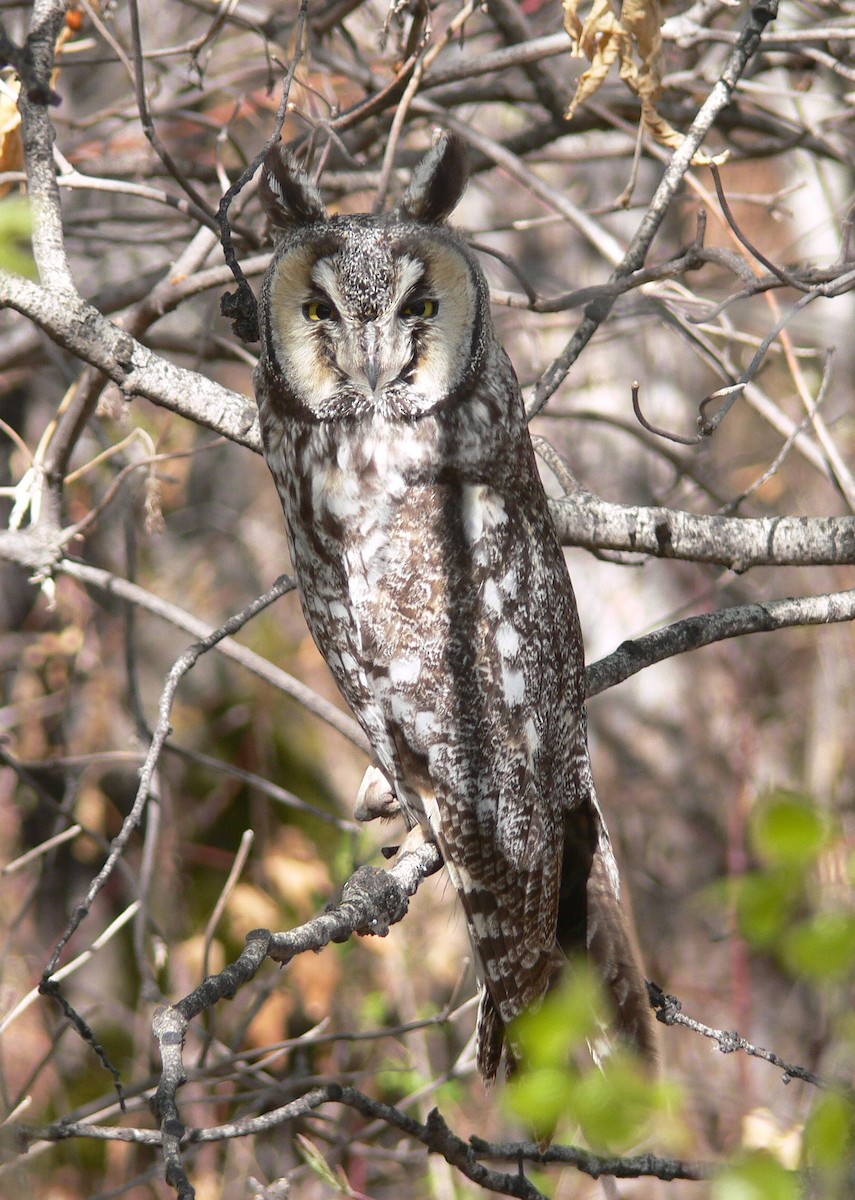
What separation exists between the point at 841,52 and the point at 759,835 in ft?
10.4

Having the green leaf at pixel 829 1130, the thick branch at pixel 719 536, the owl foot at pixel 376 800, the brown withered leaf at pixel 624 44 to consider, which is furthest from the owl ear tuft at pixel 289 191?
the green leaf at pixel 829 1130

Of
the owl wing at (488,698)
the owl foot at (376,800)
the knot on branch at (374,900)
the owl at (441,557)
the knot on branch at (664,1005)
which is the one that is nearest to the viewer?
the knot on branch at (374,900)

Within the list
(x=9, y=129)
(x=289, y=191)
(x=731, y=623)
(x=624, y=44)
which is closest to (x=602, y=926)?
(x=731, y=623)

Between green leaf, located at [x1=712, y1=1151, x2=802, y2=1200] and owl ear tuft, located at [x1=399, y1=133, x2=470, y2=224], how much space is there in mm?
1871

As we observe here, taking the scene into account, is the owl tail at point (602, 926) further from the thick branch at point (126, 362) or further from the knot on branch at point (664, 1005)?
the thick branch at point (126, 362)

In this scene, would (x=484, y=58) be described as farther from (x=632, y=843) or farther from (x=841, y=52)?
(x=632, y=843)

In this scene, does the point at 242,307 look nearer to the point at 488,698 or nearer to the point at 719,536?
the point at 488,698

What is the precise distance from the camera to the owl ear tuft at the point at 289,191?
220 centimetres

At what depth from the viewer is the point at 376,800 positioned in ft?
8.95

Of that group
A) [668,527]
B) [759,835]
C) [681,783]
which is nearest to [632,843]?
[681,783]

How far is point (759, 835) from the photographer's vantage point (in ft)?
2.52

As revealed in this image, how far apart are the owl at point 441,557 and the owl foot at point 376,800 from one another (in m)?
0.22

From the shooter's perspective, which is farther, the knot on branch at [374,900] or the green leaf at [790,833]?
the knot on branch at [374,900]

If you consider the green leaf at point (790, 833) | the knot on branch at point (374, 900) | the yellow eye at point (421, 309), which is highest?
the yellow eye at point (421, 309)
